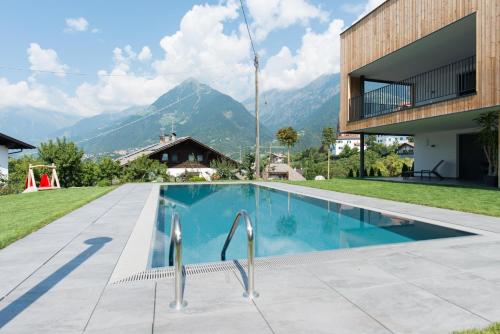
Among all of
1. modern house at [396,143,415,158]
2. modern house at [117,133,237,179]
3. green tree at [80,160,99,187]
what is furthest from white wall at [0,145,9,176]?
modern house at [396,143,415,158]

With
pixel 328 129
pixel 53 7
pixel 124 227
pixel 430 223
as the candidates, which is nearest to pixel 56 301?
pixel 124 227

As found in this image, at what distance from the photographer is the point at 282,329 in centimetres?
252

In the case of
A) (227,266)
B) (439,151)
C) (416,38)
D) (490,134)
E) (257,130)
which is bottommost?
(227,266)

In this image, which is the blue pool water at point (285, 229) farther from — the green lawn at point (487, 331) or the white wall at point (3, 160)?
the white wall at point (3, 160)

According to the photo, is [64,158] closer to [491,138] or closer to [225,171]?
[225,171]

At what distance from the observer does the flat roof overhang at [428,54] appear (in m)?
11.6

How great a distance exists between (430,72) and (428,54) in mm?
2236

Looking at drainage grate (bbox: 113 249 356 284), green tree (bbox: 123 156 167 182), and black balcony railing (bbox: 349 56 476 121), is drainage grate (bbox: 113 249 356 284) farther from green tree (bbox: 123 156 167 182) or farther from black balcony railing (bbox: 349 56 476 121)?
green tree (bbox: 123 156 167 182)

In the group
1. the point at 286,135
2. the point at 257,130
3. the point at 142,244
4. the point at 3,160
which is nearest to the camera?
the point at 142,244

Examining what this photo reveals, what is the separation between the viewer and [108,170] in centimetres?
2272

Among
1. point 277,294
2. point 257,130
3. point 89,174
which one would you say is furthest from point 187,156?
point 277,294

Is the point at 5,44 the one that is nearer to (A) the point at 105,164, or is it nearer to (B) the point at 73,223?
(A) the point at 105,164

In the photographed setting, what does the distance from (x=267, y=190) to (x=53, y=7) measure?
64.5 ft

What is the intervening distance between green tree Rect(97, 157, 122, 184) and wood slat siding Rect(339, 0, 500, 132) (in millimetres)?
15425
